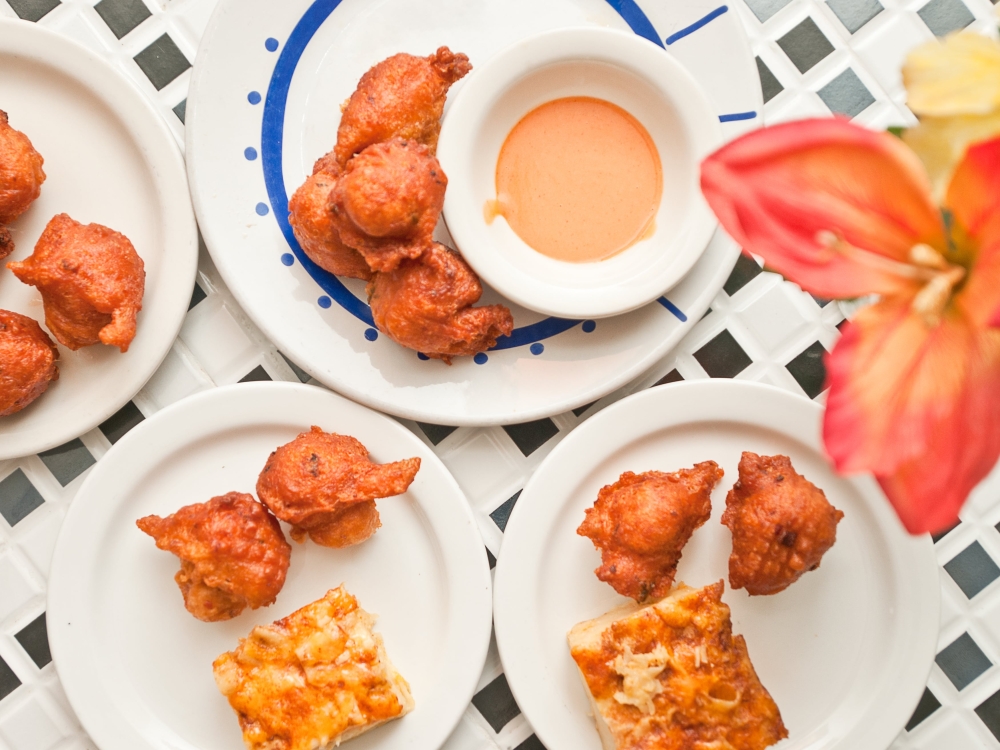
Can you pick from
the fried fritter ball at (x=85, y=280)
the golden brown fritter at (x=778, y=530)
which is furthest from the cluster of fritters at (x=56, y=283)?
the golden brown fritter at (x=778, y=530)

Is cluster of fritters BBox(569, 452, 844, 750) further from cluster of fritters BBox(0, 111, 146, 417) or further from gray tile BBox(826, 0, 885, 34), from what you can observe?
cluster of fritters BBox(0, 111, 146, 417)

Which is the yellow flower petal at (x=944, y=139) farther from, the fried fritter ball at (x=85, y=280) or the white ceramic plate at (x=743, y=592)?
the fried fritter ball at (x=85, y=280)

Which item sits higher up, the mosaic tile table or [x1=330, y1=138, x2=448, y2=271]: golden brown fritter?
[x1=330, y1=138, x2=448, y2=271]: golden brown fritter

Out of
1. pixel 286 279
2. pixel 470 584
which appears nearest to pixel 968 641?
pixel 470 584

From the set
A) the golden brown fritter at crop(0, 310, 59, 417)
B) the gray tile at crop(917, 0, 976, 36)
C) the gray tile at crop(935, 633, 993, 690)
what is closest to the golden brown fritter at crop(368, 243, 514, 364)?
the golden brown fritter at crop(0, 310, 59, 417)

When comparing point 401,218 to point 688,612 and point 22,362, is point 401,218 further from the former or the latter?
point 688,612

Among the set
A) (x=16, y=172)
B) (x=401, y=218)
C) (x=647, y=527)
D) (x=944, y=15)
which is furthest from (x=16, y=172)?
(x=944, y=15)
